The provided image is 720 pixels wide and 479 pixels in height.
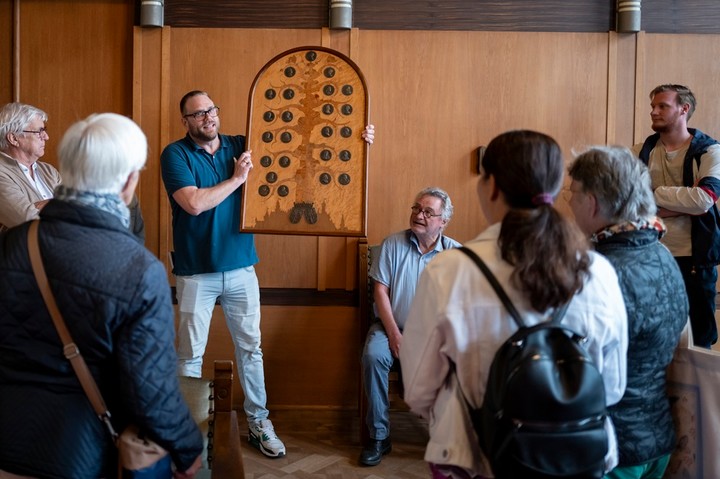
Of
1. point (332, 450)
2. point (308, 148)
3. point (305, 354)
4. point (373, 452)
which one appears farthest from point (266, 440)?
point (308, 148)

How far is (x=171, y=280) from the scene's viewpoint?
3.96m

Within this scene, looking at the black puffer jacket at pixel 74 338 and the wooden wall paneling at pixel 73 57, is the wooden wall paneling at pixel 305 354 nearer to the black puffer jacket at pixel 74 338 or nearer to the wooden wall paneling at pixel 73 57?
the wooden wall paneling at pixel 73 57

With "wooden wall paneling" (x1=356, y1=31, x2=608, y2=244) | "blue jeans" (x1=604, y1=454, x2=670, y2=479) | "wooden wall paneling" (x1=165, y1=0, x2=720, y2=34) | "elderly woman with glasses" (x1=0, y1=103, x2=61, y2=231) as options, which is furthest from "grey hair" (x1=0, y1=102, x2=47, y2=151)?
"blue jeans" (x1=604, y1=454, x2=670, y2=479)

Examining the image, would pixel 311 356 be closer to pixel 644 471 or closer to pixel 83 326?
pixel 644 471

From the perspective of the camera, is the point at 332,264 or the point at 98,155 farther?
the point at 332,264

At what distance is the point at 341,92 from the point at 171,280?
4.94ft

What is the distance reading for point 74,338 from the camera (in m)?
1.42

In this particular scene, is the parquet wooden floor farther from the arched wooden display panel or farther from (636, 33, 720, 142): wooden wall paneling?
(636, 33, 720, 142): wooden wall paneling

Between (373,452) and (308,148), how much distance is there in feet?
4.74

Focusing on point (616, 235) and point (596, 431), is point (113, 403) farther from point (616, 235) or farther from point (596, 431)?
point (616, 235)

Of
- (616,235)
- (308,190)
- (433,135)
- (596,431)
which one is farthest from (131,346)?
(433,135)

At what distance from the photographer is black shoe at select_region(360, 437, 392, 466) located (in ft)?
10.9

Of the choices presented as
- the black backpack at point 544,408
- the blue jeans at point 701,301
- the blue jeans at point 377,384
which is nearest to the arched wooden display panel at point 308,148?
the blue jeans at point 377,384

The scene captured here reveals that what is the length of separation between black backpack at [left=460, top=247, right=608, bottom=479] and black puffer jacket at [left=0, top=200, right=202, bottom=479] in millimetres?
687
